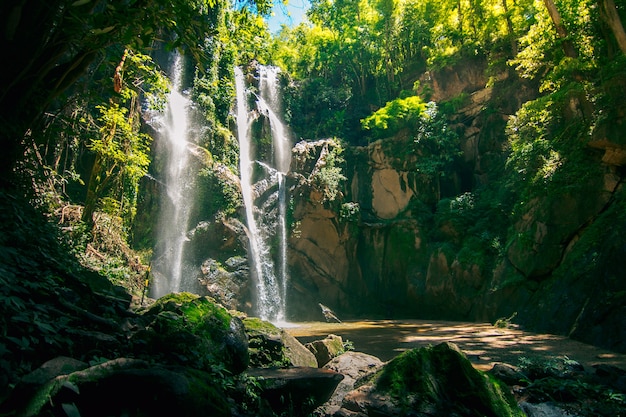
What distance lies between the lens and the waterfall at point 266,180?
1742 cm

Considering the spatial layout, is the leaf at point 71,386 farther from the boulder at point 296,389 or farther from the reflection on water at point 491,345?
→ the reflection on water at point 491,345

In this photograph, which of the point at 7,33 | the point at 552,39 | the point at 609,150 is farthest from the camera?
the point at 552,39

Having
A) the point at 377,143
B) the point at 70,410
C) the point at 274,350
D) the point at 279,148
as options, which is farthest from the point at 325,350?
the point at 279,148

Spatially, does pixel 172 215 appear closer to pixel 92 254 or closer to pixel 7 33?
pixel 92 254

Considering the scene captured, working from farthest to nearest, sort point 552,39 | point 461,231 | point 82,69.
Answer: point 461,231, point 552,39, point 82,69

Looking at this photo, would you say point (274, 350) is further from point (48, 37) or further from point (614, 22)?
point (614, 22)

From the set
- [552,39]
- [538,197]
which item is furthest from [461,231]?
[552,39]

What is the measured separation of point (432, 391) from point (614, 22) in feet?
37.1

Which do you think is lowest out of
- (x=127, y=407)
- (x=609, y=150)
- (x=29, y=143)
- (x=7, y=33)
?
(x=127, y=407)

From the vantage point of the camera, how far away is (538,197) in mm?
12289

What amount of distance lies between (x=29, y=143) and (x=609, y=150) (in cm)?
1207

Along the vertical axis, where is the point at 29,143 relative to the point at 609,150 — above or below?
below

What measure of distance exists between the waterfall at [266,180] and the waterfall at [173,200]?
9.67 ft

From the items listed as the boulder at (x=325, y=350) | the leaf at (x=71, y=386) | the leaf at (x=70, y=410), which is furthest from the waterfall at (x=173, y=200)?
the leaf at (x=70, y=410)
